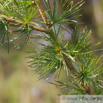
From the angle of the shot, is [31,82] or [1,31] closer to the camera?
[1,31]

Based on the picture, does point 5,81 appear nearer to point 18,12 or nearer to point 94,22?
point 94,22

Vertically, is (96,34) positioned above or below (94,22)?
below

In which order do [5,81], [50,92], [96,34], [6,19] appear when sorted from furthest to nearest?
[5,81] → [50,92] → [96,34] → [6,19]

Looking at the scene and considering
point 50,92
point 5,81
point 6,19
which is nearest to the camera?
point 6,19

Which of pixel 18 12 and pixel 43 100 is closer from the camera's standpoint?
pixel 18 12

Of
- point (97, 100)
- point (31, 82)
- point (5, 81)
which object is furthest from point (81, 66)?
point (5, 81)

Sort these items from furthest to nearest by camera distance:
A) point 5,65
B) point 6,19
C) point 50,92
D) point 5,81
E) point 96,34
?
point 5,65 < point 5,81 < point 50,92 < point 96,34 < point 6,19

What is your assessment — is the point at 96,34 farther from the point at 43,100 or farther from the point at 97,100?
the point at 97,100

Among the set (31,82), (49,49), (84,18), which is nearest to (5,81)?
(31,82)

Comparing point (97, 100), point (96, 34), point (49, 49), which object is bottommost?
point (97, 100)
